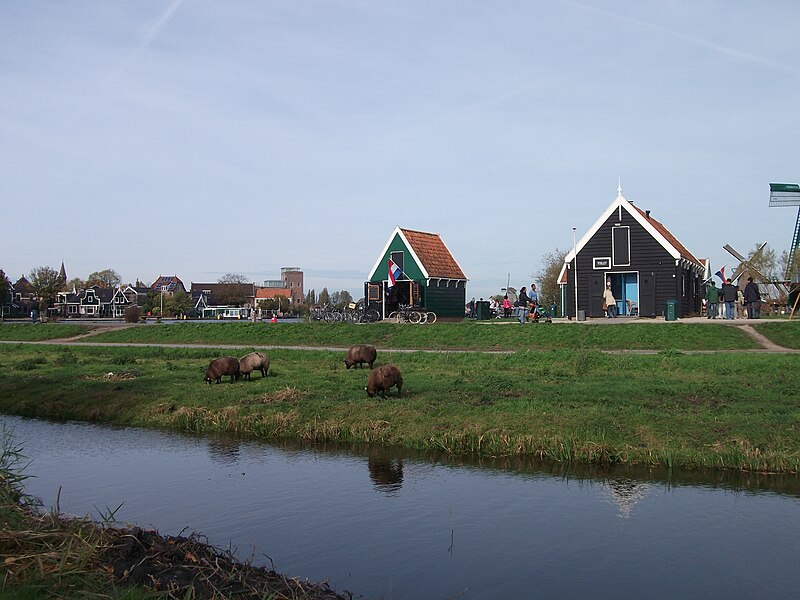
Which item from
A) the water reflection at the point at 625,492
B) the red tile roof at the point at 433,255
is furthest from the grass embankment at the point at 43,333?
the water reflection at the point at 625,492

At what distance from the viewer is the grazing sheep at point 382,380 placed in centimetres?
1784

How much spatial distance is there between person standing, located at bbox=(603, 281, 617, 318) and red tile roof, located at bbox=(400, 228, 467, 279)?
10.9 metres

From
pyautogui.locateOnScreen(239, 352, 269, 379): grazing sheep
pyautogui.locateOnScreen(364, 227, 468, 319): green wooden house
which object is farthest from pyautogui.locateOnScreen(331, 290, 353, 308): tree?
A: pyautogui.locateOnScreen(239, 352, 269, 379): grazing sheep

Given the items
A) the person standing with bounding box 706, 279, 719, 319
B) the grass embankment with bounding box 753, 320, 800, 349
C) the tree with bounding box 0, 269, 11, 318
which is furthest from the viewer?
the tree with bounding box 0, 269, 11, 318

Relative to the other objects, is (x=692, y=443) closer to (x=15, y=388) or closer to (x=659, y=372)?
(x=659, y=372)

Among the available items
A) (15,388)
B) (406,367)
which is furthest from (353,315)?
(15,388)

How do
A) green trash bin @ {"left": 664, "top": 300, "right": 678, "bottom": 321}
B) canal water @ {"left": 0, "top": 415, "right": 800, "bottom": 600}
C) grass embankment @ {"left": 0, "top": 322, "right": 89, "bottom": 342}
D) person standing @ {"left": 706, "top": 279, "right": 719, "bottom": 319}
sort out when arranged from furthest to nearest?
grass embankment @ {"left": 0, "top": 322, "right": 89, "bottom": 342} → person standing @ {"left": 706, "top": 279, "right": 719, "bottom": 319} → green trash bin @ {"left": 664, "top": 300, "right": 678, "bottom": 321} → canal water @ {"left": 0, "top": 415, "right": 800, "bottom": 600}

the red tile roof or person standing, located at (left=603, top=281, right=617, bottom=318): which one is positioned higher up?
the red tile roof

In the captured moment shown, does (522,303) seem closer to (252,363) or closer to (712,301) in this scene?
(712,301)

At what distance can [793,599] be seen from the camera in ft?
26.1

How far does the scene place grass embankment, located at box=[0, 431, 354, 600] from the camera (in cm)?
676

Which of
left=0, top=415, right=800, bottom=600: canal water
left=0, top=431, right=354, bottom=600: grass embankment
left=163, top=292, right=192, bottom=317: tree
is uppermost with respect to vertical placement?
left=163, top=292, right=192, bottom=317: tree

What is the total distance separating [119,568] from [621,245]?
3545 cm

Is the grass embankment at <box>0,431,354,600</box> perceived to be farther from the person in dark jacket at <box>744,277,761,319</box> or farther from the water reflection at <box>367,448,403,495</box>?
the person in dark jacket at <box>744,277,761,319</box>
